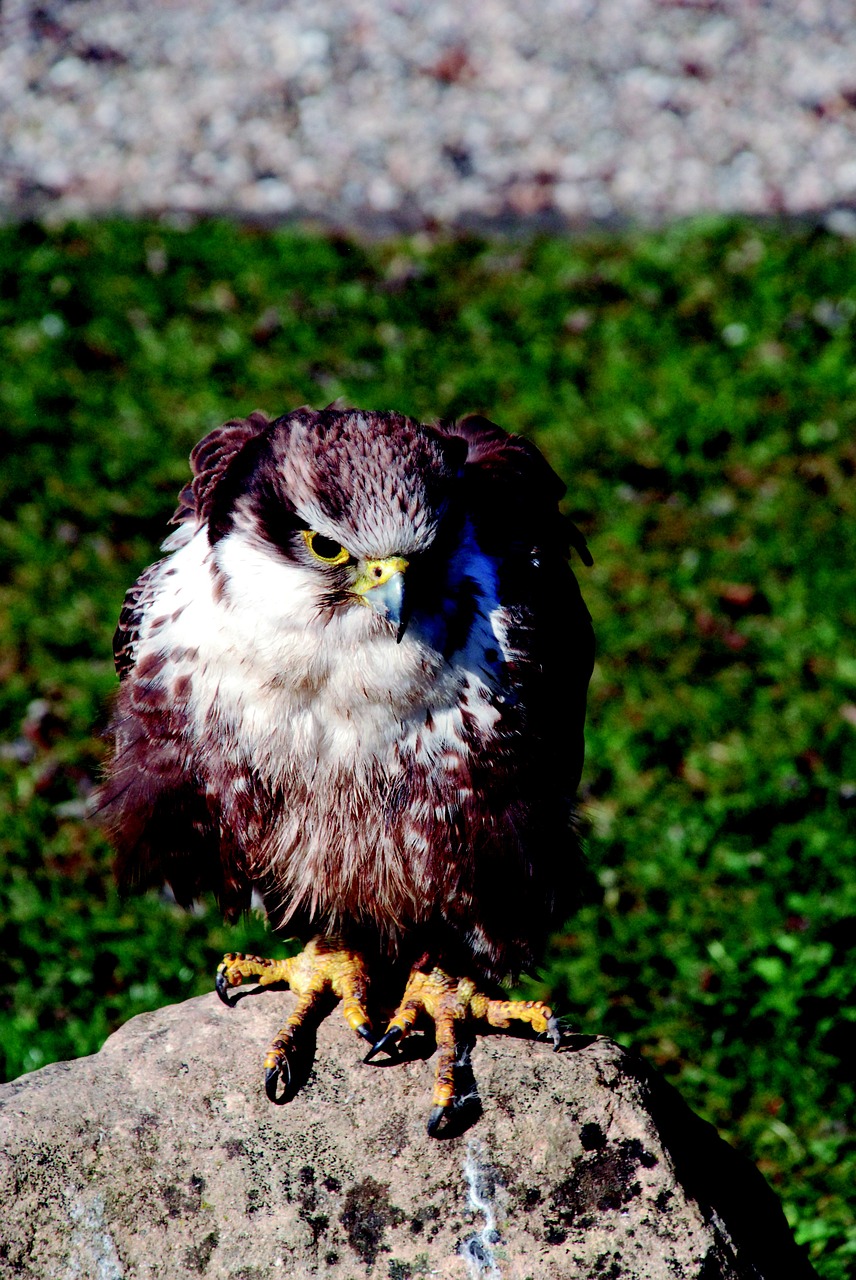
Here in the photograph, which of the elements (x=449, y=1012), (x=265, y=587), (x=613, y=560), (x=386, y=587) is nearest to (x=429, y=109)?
(x=613, y=560)

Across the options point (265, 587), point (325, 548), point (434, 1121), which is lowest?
point (434, 1121)

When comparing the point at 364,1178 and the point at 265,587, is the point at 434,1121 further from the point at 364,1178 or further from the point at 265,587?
the point at 265,587

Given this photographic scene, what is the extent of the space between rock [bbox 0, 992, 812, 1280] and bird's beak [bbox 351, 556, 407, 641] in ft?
3.09

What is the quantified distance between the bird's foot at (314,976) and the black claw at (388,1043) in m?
0.05

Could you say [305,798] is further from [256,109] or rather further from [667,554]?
[256,109]

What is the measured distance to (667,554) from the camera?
5.82 meters

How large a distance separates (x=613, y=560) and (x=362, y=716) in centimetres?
314

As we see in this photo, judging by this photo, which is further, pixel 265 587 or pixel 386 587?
pixel 265 587

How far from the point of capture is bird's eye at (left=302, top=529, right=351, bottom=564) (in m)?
2.69

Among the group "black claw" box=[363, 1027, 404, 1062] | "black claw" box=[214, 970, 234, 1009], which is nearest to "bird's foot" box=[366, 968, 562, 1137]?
"black claw" box=[363, 1027, 404, 1062]

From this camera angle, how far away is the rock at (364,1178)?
8.00 feet

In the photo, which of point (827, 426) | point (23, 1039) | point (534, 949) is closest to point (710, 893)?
point (534, 949)

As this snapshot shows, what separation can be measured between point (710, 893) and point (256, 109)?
641cm

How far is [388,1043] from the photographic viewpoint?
9.52 feet
